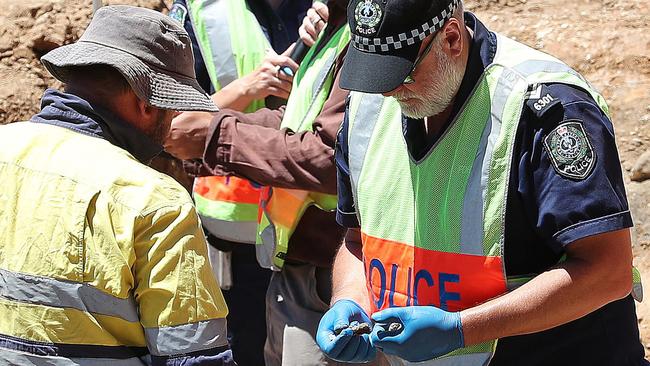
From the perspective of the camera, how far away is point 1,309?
2537 millimetres

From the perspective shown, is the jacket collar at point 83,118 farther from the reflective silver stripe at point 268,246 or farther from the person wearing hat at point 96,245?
the reflective silver stripe at point 268,246

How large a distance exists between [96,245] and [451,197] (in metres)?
0.87

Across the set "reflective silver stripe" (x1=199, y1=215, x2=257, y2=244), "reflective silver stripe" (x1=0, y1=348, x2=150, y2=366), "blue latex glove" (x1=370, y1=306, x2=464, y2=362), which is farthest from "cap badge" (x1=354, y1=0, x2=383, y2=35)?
"reflective silver stripe" (x1=199, y1=215, x2=257, y2=244)

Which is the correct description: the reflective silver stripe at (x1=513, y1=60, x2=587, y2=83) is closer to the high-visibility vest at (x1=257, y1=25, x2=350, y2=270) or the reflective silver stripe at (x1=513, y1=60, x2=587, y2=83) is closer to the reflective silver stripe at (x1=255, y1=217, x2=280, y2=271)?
the high-visibility vest at (x1=257, y1=25, x2=350, y2=270)

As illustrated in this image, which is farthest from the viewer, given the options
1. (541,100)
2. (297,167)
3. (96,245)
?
(297,167)

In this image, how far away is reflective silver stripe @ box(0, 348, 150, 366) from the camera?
8.14ft

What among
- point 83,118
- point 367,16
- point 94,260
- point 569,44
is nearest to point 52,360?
point 94,260

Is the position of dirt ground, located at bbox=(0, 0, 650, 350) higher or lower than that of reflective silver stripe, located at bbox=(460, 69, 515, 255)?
lower

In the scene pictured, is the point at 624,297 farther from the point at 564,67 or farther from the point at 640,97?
the point at 640,97

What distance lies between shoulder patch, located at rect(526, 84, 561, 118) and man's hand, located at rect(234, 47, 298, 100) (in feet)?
4.91

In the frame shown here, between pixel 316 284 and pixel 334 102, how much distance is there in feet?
2.23

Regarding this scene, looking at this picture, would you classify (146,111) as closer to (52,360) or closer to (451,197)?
(52,360)

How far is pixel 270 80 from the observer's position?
395 centimetres

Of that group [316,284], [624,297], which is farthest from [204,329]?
[316,284]
